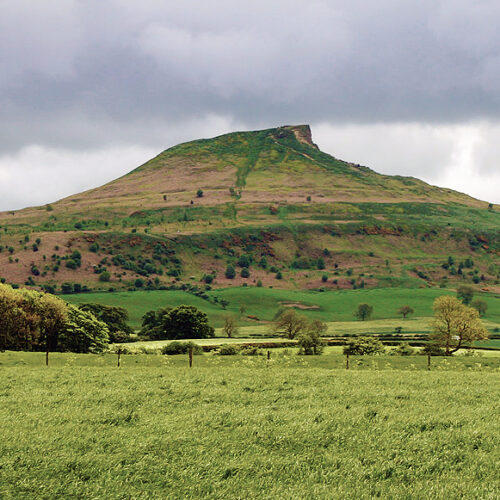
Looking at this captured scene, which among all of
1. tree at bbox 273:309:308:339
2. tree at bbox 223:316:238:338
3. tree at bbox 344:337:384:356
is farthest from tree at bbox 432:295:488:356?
tree at bbox 223:316:238:338

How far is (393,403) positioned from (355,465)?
7310mm

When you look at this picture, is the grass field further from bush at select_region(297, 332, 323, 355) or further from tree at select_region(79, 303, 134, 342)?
tree at select_region(79, 303, 134, 342)

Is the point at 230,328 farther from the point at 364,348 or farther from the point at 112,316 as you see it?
the point at 364,348

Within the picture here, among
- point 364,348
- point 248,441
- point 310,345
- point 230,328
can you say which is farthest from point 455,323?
point 230,328

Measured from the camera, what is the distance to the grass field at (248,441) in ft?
47.0

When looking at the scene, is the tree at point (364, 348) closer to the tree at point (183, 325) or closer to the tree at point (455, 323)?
the tree at point (455, 323)

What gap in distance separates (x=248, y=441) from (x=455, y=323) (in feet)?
233

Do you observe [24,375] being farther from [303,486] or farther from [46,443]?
[303,486]

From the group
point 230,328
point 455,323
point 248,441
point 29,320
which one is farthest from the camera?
point 230,328

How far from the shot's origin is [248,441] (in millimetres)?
17344

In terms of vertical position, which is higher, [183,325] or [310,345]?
[310,345]

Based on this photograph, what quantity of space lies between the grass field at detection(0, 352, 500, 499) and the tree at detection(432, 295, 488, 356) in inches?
2266

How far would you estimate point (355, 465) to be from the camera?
15531 millimetres

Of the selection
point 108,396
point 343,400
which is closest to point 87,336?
point 108,396
